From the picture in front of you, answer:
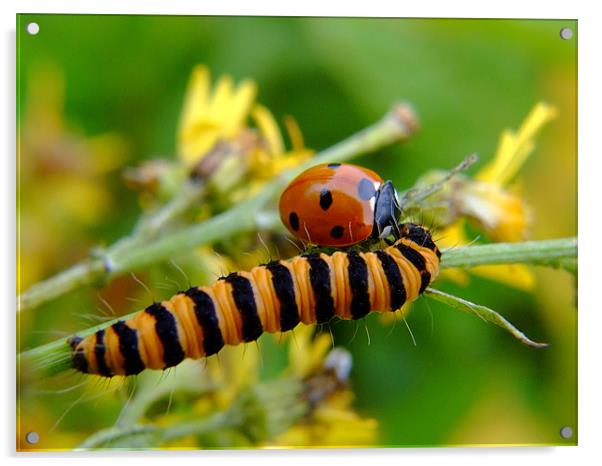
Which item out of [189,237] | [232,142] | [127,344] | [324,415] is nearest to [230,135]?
[232,142]

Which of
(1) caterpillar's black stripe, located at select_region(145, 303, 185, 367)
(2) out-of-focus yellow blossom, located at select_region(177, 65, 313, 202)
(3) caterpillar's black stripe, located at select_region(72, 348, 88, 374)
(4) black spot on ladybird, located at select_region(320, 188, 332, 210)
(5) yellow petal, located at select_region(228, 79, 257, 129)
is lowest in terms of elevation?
(3) caterpillar's black stripe, located at select_region(72, 348, 88, 374)

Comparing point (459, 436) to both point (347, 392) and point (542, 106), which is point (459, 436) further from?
point (542, 106)

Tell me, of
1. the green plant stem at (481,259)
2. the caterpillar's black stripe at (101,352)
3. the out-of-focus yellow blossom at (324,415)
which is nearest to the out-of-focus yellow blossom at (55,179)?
the green plant stem at (481,259)

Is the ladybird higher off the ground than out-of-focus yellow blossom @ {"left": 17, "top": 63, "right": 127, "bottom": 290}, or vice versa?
out-of-focus yellow blossom @ {"left": 17, "top": 63, "right": 127, "bottom": 290}

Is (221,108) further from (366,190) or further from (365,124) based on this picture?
(366,190)

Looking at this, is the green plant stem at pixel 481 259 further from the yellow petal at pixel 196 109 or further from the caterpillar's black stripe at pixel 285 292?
the yellow petal at pixel 196 109

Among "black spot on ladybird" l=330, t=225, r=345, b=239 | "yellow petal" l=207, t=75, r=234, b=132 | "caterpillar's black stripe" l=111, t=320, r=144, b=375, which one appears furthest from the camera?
"yellow petal" l=207, t=75, r=234, b=132

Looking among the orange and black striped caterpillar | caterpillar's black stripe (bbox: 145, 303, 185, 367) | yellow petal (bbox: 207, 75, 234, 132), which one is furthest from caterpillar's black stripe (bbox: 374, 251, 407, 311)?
yellow petal (bbox: 207, 75, 234, 132)

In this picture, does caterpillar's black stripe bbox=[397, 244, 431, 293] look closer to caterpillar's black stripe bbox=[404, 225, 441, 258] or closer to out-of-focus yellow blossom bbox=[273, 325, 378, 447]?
caterpillar's black stripe bbox=[404, 225, 441, 258]
